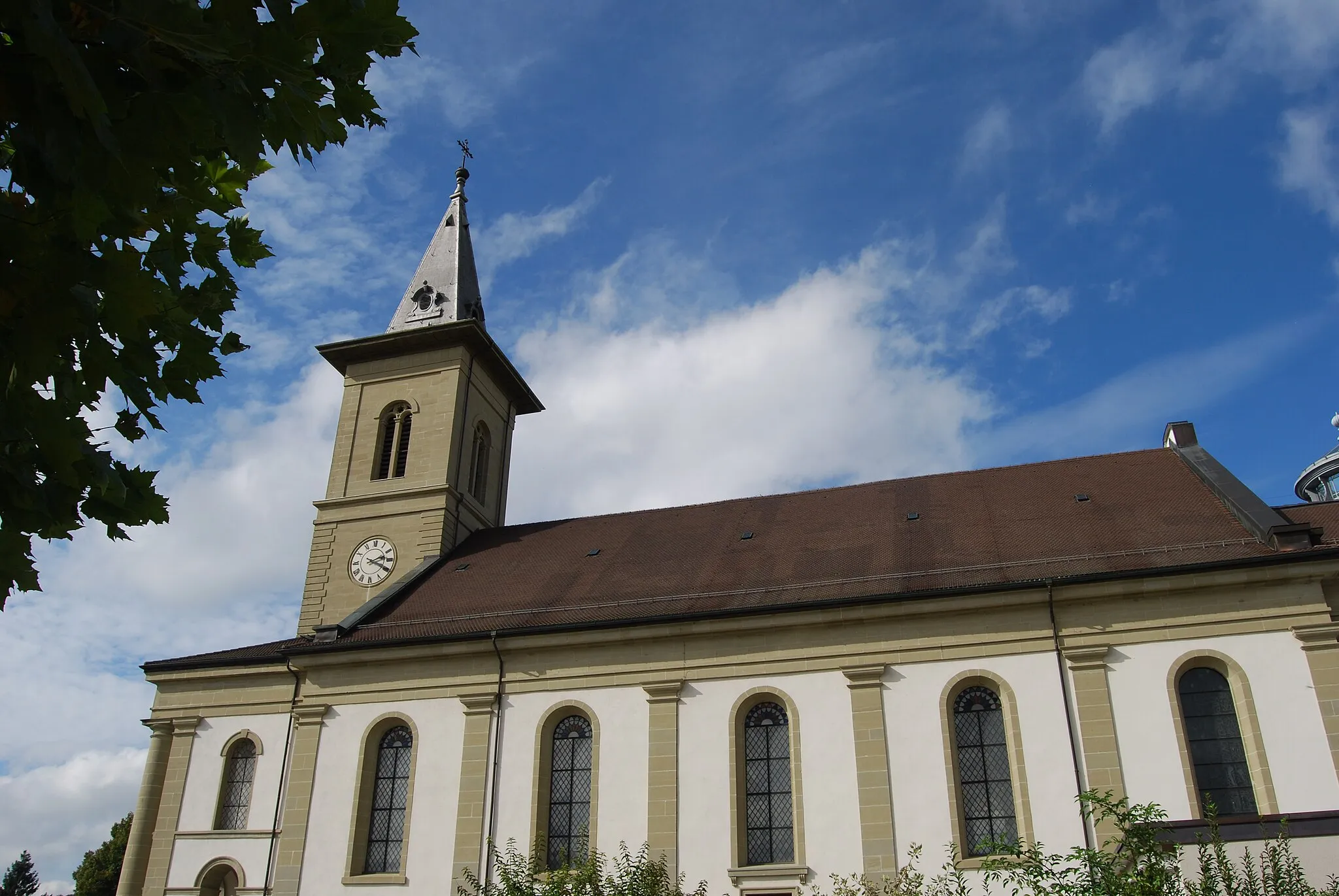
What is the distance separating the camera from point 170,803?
24188mm

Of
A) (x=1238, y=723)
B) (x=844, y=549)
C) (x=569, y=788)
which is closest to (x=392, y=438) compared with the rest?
(x=569, y=788)

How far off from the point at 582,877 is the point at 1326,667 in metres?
12.9

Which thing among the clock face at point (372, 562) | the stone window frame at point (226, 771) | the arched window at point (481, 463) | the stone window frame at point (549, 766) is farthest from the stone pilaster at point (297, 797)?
the arched window at point (481, 463)

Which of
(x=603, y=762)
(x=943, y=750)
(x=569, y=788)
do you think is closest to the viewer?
(x=943, y=750)

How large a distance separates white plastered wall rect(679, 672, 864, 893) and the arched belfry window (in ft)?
46.8

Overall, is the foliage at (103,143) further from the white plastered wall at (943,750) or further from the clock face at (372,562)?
the clock face at (372,562)

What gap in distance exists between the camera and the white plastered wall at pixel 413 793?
842 inches

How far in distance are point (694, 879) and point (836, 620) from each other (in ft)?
18.0

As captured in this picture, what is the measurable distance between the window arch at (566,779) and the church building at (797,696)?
6cm

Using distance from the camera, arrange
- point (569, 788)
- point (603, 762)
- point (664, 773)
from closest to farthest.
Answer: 1. point (664, 773)
2. point (603, 762)
3. point (569, 788)

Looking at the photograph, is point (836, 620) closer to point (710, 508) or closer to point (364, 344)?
point (710, 508)

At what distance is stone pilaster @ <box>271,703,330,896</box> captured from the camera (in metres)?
22.2

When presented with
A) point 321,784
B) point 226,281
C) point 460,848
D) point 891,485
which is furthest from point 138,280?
point 891,485

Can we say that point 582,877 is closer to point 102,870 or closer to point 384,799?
point 384,799
